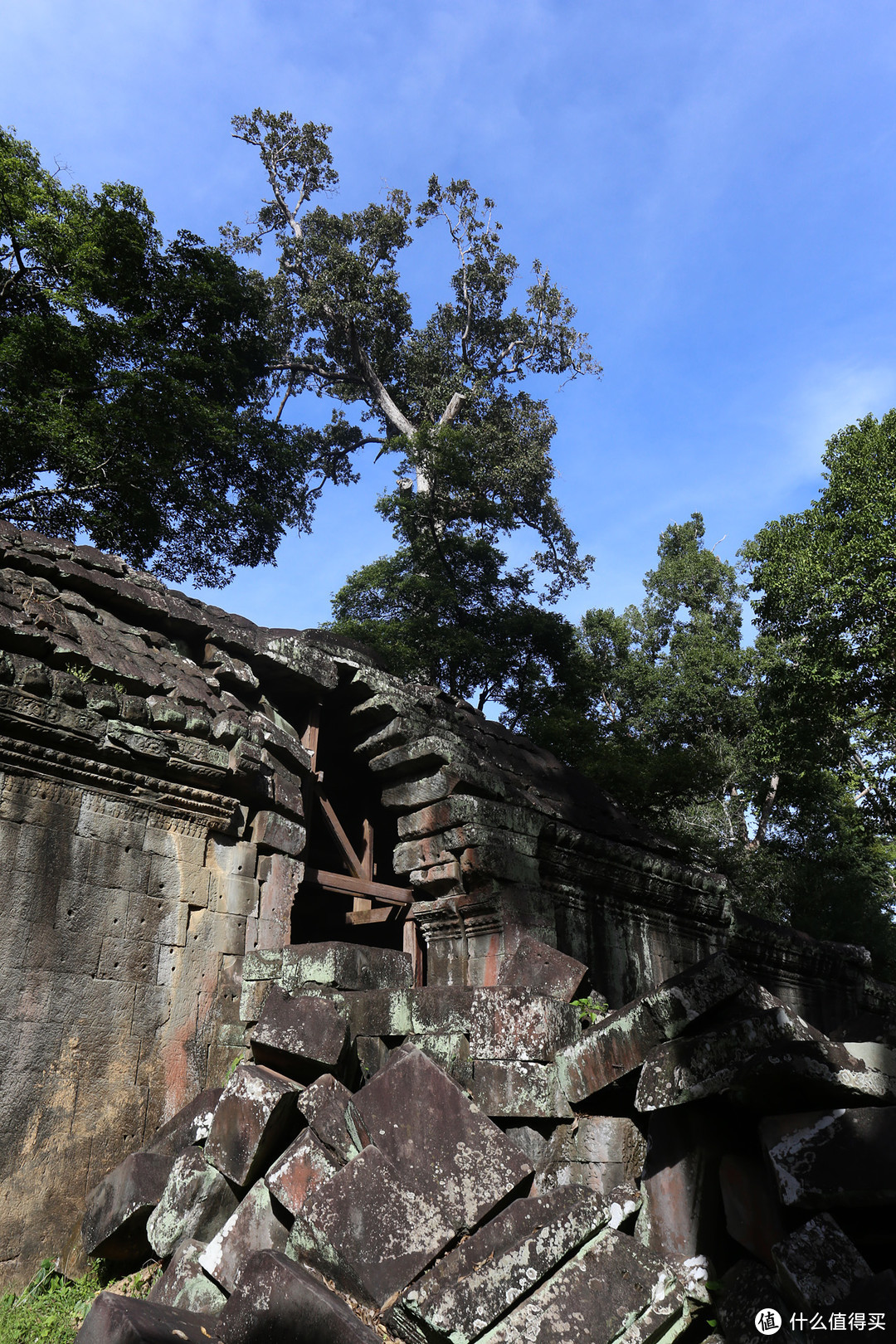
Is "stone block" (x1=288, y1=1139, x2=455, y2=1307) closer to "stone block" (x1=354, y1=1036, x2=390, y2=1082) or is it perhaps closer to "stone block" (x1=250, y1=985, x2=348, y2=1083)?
"stone block" (x1=250, y1=985, x2=348, y2=1083)

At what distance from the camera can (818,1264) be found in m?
2.10

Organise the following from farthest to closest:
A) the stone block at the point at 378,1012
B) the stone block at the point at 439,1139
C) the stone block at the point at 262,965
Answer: the stone block at the point at 262,965, the stone block at the point at 378,1012, the stone block at the point at 439,1139

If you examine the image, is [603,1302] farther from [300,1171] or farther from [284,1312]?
[300,1171]

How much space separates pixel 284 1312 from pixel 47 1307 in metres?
2.11

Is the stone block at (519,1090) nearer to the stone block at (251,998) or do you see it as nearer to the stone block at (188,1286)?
the stone block at (188,1286)

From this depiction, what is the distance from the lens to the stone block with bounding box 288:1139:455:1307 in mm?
2596

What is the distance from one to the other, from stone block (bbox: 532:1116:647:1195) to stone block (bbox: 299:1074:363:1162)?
67 cm

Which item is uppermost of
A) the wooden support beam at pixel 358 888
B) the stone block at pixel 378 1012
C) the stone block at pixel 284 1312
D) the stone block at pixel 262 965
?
the wooden support beam at pixel 358 888

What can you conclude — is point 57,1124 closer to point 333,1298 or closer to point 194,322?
point 333,1298

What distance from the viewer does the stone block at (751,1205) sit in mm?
2420

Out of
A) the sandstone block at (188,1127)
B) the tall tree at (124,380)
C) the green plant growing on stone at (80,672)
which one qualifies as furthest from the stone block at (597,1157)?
the tall tree at (124,380)

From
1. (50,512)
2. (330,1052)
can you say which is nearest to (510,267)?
(50,512)

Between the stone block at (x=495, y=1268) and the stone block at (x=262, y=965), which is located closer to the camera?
the stone block at (x=495, y=1268)

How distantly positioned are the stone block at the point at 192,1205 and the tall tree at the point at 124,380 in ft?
45.0
